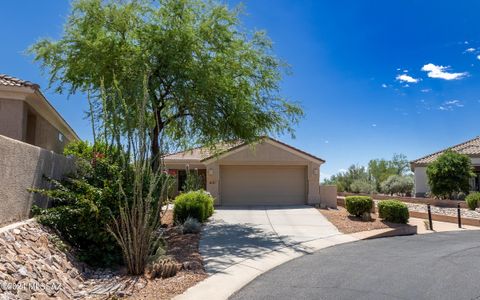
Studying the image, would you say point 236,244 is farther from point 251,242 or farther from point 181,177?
point 181,177

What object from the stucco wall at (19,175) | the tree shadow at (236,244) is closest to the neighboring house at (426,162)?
the tree shadow at (236,244)

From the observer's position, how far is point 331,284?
732cm

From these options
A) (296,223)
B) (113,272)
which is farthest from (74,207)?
(296,223)

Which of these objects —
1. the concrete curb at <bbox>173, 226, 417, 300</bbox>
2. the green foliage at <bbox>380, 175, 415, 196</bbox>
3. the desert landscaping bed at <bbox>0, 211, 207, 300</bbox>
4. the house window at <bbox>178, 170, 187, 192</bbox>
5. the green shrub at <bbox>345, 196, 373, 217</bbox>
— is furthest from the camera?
the green foliage at <bbox>380, 175, 415, 196</bbox>

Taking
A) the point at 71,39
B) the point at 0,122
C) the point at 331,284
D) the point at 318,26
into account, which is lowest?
the point at 331,284

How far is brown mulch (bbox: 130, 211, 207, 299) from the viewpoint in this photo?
6.47m

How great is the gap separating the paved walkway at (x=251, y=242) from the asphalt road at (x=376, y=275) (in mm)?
395

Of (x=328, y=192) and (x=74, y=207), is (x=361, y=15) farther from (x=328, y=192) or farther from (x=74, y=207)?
(x=74, y=207)

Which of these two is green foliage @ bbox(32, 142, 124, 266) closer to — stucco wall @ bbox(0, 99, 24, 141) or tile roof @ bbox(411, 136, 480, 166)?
stucco wall @ bbox(0, 99, 24, 141)

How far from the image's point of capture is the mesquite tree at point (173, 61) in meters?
12.5

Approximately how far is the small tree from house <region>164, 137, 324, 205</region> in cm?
953

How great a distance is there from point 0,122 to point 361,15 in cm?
1392

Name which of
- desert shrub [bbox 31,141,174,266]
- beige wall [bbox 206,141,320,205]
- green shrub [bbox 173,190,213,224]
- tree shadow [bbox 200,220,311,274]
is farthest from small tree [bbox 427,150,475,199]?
desert shrub [bbox 31,141,174,266]

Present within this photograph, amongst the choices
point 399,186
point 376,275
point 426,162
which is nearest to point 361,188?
point 399,186
